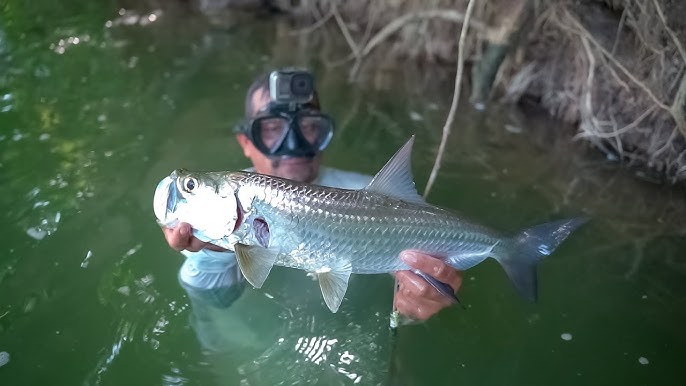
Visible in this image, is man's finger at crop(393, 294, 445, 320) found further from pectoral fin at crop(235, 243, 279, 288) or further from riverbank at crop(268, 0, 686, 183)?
riverbank at crop(268, 0, 686, 183)

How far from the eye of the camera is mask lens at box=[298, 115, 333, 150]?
3111 millimetres

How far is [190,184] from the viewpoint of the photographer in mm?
2020

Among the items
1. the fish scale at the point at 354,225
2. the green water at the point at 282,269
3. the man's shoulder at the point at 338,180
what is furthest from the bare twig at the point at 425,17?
the fish scale at the point at 354,225

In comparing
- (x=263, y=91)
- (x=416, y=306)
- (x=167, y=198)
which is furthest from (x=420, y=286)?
(x=263, y=91)

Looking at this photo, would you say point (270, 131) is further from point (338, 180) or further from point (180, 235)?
point (180, 235)

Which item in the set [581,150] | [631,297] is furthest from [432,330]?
[581,150]

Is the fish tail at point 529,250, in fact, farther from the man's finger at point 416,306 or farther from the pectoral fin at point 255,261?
the pectoral fin at point 255,261

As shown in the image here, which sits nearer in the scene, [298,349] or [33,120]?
[298,349]

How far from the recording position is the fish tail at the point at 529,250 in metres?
2.44

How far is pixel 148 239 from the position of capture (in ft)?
13.0

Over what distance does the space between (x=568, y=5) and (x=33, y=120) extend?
17.7ft

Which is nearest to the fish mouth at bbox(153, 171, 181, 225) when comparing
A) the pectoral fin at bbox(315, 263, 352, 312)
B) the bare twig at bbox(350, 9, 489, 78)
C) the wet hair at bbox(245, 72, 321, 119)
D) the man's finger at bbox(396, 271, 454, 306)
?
the pectoral fin at bbox(315, 263, 352, 312)

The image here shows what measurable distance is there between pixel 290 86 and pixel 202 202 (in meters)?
1.15

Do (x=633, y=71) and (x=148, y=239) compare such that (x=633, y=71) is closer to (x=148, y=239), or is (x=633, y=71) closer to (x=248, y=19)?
(x=148, y=239)
